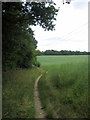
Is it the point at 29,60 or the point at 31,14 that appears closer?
the point at 31,14

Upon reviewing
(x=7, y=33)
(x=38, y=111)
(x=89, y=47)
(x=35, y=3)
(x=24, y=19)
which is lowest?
(x=38, y=111)

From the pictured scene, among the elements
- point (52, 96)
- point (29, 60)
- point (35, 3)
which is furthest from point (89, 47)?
point (29, 60)

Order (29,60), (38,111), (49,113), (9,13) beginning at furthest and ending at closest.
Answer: (29,60) → (9,13) → (38,111) → (49,113)

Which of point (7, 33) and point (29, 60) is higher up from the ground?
point (7, 33)

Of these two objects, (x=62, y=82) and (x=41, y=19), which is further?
(x=41, y=19)

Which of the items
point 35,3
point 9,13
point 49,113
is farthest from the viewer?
point 35,3

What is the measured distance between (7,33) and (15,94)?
15.5ft

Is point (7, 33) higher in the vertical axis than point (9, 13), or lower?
lower

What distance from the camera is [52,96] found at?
29.5 ft

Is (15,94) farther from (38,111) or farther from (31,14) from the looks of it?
(31,14)

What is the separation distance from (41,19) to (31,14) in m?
0.76

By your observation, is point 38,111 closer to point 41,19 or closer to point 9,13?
point 9,13

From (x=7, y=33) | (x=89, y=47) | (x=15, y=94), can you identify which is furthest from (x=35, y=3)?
(x=15, y=94)

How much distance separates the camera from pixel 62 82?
1150cm
